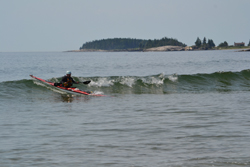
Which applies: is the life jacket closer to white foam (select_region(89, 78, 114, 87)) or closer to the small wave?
the small wave


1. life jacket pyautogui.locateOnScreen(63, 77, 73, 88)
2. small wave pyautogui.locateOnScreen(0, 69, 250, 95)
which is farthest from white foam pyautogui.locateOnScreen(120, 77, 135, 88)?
life jacket pyautogui.locateOnScreen(63, 77, 73, 88)

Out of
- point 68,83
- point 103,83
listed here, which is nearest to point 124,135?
point 68,83

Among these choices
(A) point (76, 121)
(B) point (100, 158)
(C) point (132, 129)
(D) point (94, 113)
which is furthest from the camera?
(D) point (94, 113)

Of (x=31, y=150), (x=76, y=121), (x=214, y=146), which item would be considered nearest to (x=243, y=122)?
(x=214, y=146)

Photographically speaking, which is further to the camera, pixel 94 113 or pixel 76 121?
pixel 94 113

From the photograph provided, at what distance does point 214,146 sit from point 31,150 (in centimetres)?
451

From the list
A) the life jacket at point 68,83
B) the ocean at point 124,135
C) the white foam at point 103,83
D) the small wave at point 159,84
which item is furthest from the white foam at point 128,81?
the ocean at point 124,135

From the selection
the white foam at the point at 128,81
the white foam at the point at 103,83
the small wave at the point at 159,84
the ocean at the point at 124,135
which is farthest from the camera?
the white foam at the point at 103,83

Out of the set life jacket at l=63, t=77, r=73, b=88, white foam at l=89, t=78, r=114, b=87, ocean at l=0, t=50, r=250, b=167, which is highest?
life jacket at l=63, t=77, r=73, b=88

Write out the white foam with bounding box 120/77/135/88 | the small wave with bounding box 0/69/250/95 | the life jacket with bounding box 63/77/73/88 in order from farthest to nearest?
the white foam with bounding box 120/77/135/88, the small wave with bounding box 0/69/250/95, the life jacket with bounding box 63/77/73/88

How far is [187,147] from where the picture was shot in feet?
27.6

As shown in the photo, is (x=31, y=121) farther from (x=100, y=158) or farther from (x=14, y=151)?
(x=100, y=158)

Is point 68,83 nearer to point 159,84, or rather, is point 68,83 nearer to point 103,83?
point 103,83

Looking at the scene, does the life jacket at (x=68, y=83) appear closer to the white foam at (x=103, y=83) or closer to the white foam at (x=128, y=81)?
the white foam at (x=103, y=83)
